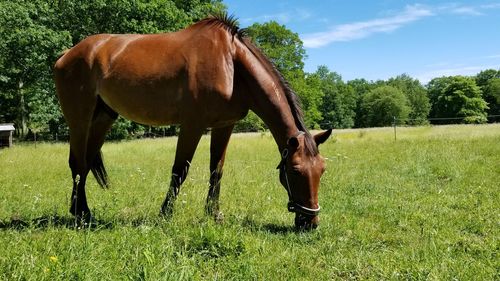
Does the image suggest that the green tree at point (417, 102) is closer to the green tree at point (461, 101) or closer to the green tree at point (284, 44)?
the green tree at point (461, 101)

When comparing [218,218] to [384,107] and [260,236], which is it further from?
[384,107]

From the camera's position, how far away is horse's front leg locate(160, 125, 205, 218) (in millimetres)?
4598

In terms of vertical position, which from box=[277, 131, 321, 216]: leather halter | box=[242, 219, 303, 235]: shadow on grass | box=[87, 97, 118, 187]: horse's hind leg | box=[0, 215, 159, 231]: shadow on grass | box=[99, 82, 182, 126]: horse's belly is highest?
box=[99, 82, 182, 126]: horse's belly

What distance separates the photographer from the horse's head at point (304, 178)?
4254 millimetres

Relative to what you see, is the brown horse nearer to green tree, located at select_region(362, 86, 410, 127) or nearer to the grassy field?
the grassy field

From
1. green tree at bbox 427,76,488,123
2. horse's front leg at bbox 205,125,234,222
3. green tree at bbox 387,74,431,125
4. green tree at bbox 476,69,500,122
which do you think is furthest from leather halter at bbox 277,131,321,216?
green tree at bbox 387,74,431,125

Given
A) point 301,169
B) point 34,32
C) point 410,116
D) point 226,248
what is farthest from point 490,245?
point 410,116

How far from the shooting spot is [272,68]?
→ 475 centimetres

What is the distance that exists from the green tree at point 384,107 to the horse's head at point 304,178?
86043 millimetres

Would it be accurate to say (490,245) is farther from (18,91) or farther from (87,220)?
(18,91)

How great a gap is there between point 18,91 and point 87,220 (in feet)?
101

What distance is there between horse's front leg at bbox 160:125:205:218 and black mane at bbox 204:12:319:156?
1.07 meters

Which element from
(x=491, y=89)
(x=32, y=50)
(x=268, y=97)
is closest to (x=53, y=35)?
(x=32, y=50)

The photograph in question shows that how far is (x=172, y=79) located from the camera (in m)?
4.73
